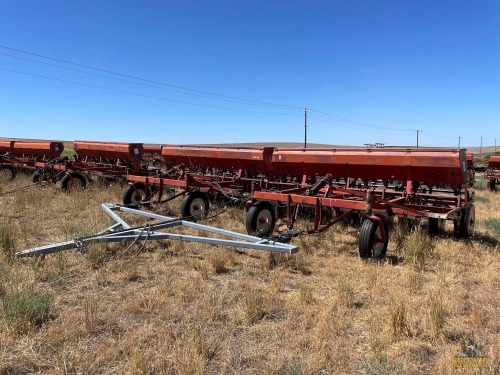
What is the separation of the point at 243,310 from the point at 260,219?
11.2 feet

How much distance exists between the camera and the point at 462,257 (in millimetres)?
6289

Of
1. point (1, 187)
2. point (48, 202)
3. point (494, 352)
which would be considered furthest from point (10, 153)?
point (494, 352)

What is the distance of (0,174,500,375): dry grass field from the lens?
3.13m

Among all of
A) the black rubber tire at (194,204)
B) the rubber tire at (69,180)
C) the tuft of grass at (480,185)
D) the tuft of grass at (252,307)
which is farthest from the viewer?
Answer: the tuft of grass at (480,185)

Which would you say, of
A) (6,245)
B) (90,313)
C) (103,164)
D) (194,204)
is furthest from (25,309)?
(103,164)

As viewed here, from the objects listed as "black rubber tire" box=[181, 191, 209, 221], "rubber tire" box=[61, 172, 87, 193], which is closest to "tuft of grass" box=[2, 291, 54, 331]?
"black rubber tire" box=[181, 191, 209, 221]

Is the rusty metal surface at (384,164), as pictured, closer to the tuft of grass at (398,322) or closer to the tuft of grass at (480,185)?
the tuft of grass at (398,322)

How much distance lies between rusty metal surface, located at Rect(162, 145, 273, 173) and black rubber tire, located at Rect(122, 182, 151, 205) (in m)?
1.80

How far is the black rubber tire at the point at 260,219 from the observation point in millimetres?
7094

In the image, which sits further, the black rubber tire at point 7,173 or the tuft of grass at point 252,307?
the black rubber tire at point 7,173

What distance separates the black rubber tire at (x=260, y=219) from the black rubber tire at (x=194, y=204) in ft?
6.11

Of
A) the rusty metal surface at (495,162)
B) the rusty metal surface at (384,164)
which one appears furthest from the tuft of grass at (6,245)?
the rusty metal surface at (495,162)

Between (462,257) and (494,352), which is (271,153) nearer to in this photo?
(462,257)

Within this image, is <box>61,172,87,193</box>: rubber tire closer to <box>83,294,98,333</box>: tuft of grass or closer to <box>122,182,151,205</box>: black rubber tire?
<box>122,182,151,205</box>: black rubber tire
